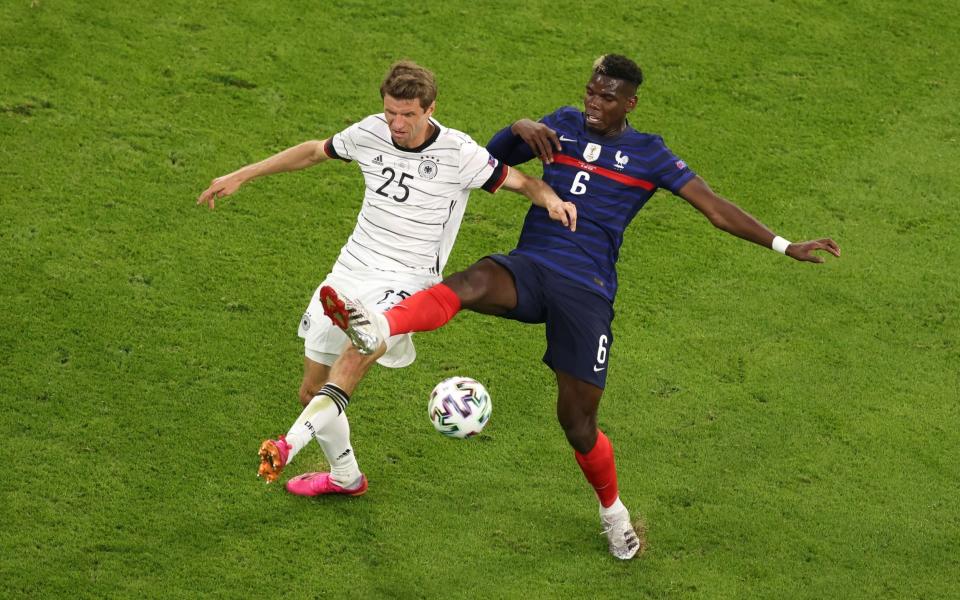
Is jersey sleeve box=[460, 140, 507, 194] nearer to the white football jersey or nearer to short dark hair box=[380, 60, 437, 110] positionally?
the white football jersey

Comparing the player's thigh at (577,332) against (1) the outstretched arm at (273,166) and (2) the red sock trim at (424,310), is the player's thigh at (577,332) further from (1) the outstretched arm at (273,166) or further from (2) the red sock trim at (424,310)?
(1) the outstretched arm at (273,166)

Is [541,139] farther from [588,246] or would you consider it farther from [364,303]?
[364,303]

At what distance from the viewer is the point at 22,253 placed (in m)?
9.31

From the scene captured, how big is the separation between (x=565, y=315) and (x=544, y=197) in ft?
2.12

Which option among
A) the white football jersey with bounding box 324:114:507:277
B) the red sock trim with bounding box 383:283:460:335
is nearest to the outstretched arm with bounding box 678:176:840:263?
the white football jersey with bounding box 324:114:507:277

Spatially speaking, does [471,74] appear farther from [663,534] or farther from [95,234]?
[663,534]

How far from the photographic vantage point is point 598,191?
297 inches

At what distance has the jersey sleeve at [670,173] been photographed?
744 cm

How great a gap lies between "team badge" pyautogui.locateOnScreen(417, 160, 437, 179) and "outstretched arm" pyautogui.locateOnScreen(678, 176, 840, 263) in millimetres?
1360

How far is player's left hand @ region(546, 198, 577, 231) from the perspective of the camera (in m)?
7.20

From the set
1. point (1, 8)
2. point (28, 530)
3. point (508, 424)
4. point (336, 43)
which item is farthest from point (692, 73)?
point (28, 530)

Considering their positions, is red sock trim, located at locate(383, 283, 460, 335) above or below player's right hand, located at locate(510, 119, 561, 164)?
below

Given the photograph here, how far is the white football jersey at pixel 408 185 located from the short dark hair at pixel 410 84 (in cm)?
33

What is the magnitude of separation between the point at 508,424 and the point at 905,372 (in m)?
2.77
